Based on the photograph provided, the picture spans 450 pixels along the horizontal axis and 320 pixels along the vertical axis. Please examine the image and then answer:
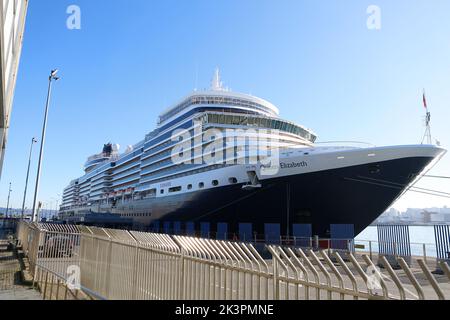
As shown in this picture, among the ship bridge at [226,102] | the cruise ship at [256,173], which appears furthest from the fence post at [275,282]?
the ship bridge at [226,102]

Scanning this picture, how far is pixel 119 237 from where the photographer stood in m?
7.65

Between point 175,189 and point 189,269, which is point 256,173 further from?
point 189,269

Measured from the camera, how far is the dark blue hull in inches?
749

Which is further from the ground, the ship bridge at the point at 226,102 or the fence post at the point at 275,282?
the ship bridge at the point at 226,102

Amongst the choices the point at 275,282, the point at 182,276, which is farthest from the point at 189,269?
the point at 275,282

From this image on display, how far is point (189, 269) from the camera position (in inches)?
194

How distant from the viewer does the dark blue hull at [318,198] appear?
19016 millimetres

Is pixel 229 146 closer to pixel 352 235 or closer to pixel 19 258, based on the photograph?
pixel 352 235

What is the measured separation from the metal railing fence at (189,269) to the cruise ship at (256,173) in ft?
31.8

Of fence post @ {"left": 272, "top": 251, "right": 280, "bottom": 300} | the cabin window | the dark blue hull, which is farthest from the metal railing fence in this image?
the cabin window

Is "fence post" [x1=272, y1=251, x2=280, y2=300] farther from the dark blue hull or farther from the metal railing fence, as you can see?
the dark blue hull

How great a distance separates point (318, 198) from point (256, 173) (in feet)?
13.8

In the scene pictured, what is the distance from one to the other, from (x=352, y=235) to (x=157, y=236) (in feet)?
59.1

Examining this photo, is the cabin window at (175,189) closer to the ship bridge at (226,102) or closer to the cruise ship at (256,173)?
the cruise ship at (256,173)
